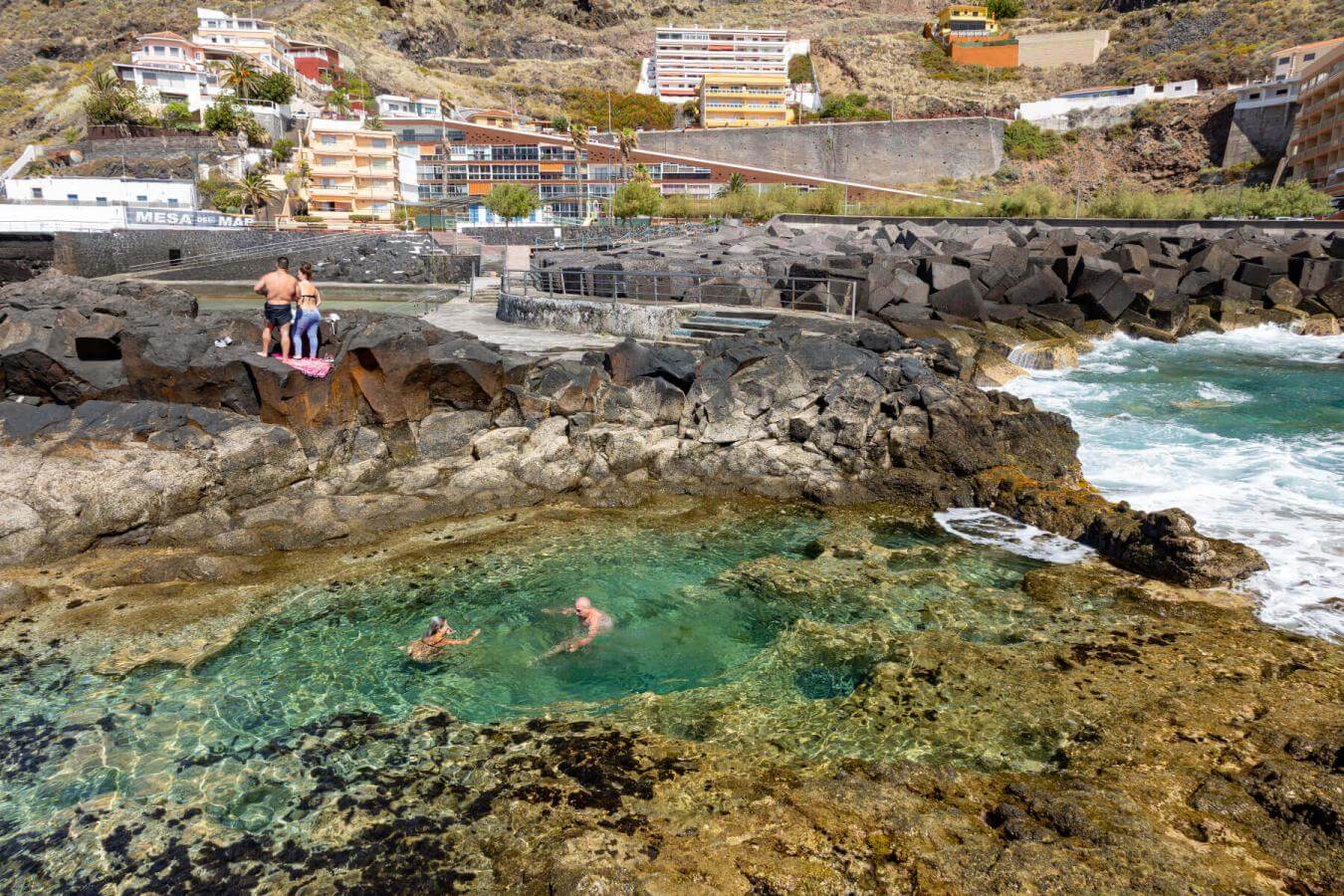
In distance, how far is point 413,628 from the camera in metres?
8.41

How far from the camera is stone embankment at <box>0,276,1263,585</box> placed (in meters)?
10.7

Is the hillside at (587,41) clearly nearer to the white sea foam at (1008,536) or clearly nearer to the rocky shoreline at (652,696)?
the white sea foam at (1008,536)

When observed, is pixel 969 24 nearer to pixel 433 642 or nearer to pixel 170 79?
pixel 170 79

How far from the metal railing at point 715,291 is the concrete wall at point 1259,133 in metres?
54.0

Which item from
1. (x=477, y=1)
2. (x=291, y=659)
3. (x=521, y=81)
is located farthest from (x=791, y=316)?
(x=477, y=1)

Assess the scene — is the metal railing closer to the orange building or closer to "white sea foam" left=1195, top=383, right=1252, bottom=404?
"white sea foam" left=1195, top=383, right=1252, bottom=404

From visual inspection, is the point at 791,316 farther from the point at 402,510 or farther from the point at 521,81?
the point at 521,81

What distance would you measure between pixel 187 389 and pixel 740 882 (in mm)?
11211

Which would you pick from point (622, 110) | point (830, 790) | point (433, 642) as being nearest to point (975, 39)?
point (622, 110)

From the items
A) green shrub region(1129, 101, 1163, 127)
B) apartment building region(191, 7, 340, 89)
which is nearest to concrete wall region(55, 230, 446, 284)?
apartment building region(191, 7, 340, 89)

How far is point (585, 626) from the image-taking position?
27.4 ft

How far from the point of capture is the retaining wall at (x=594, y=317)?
57.1 feet

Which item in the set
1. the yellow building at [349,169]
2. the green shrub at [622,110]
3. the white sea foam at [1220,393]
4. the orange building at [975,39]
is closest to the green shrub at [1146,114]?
the orange building at [975,39]

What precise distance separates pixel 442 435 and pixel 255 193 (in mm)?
44011
